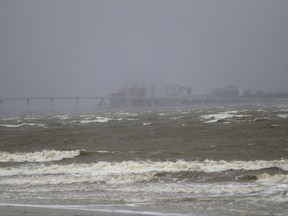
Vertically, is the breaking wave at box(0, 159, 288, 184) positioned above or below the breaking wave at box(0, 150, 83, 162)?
above

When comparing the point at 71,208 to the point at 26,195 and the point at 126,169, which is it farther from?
the point at 126,169

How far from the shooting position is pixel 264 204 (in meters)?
9.85

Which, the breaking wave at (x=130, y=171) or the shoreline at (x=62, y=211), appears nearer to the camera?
the shoreline at (x=62, y=211)

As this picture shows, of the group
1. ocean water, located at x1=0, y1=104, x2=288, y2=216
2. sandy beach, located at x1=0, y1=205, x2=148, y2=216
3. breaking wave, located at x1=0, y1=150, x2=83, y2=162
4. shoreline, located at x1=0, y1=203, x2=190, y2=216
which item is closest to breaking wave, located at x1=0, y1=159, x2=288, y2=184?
ocean water, located at x1=0, y1=104, x2=288, y2=216

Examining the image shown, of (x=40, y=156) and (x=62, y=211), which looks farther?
(x=40, y=156)

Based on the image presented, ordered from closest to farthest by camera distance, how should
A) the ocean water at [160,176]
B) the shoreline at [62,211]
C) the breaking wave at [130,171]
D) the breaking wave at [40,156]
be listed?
the shoreline at [62,211] → the ocean water at [160,176] → the breaking wave at [130,171] → the breaking wave at [40,156]

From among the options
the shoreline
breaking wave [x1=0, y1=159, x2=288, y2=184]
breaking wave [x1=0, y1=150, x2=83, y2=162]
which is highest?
the shoreline

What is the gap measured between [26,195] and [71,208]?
10.5 ft

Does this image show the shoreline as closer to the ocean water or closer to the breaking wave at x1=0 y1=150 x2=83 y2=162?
the ocean water

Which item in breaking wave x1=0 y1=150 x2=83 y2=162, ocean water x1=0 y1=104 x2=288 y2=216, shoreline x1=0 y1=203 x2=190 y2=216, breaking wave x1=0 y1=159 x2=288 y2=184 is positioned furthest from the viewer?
breaking wave x1=0 y1=150 x2=83 y2=162

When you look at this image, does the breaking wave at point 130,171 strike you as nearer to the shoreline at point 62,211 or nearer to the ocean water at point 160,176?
the ocean water at point 160,176

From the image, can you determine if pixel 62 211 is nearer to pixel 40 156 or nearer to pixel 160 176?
pixel 160 176

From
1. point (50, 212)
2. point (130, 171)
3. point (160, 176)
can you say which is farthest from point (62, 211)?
point (130, 171)

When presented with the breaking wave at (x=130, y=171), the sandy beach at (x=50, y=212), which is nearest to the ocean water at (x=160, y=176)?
the breaking wave at (x=130, y=171)
